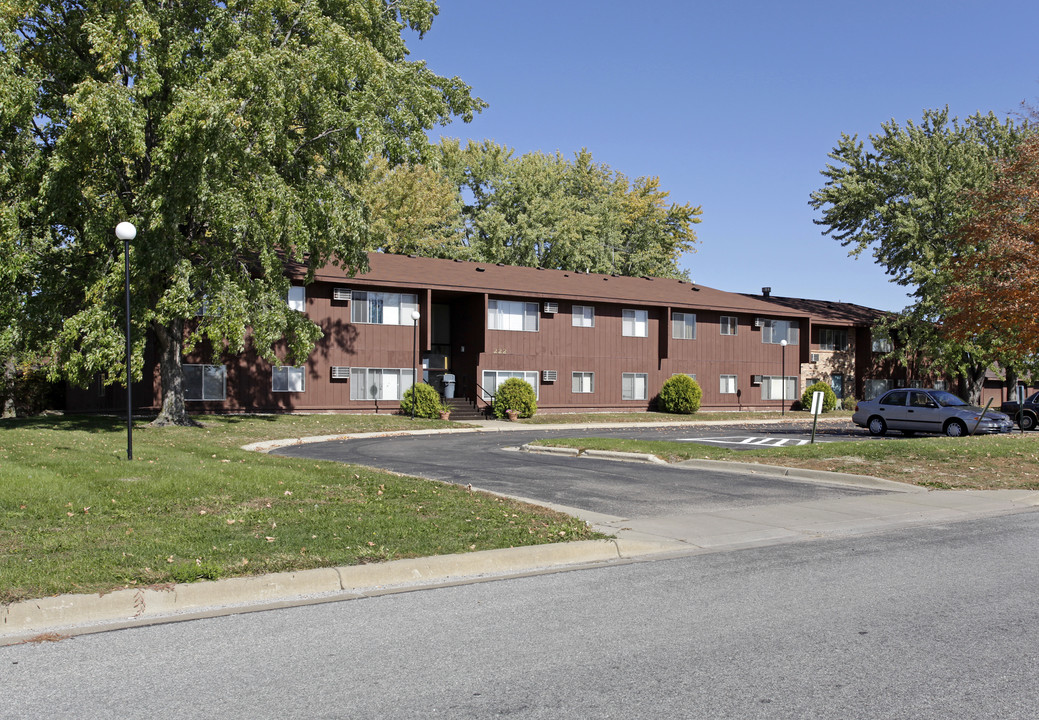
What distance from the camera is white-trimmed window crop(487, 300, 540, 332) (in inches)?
1561

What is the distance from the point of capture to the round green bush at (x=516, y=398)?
37.1m

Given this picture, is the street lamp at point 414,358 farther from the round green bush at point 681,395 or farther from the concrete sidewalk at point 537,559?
the concrete sidewalk at point 537,559

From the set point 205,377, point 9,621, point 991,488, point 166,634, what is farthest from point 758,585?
point 205,377

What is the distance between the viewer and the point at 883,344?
5303 centimetres

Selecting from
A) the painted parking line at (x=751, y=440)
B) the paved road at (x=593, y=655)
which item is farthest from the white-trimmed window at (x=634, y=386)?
the paved road at (x=593, y=655)

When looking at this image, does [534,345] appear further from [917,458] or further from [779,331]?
[917,458]

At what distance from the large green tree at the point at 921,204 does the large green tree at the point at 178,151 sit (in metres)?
33.7

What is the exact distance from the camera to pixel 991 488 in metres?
14.6

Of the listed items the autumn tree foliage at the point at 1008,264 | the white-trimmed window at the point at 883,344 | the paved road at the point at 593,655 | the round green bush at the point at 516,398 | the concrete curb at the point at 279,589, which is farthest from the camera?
the white-trimmed window at the point at 883,344

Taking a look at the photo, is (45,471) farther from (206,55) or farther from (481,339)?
(481,339)

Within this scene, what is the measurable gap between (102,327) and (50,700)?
1845 cm

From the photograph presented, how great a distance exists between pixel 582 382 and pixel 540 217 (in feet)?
→ 67.8

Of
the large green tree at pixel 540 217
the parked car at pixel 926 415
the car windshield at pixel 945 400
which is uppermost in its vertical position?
the large green tree at pixel 540 217

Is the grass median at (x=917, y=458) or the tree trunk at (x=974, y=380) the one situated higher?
the tree trunk at (x=974, y=380)
